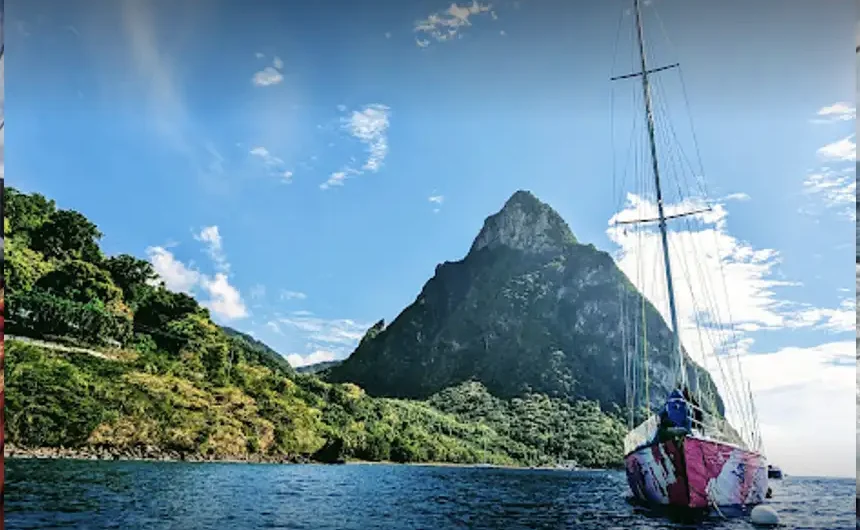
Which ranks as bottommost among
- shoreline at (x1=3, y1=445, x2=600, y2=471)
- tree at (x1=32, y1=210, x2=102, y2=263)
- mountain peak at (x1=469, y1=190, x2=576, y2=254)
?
shoreline at (x1=3, y1=445, x2=600, y2=471)

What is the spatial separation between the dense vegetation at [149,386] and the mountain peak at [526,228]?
7028 centimetres

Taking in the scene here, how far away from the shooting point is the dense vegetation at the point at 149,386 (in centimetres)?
4653

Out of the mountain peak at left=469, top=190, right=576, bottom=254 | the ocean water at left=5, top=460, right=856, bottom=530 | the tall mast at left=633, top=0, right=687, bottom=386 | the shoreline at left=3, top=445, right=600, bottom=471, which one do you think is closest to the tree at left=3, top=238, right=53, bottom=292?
the shoreline at left=3, top=445, right=600, bottom=471

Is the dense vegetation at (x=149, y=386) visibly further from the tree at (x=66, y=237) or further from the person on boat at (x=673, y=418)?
the person on boat at (x=673, y=418)

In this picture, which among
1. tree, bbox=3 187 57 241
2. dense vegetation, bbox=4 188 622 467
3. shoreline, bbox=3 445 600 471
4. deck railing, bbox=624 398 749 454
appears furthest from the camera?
tree, bbox=3 187 57 241

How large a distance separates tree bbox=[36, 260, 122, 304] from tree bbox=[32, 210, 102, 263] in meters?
4.23

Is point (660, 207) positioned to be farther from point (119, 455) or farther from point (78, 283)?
point (78, 283)

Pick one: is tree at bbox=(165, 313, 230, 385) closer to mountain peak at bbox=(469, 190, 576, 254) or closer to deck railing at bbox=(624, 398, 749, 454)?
deck railing at bbox=(624, 398, 749, 454)

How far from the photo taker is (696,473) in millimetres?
17344

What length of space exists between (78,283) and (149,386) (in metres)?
13.6

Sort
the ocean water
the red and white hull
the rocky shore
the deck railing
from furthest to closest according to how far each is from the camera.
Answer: the rocky shore → the deck railing → the red and white hull → the ocean water

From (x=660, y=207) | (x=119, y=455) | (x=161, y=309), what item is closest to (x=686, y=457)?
(x=660, y=207)

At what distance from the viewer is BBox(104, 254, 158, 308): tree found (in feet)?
234

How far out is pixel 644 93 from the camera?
22062mm
